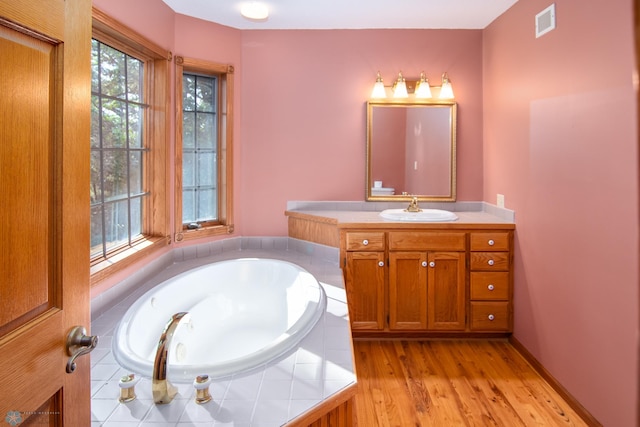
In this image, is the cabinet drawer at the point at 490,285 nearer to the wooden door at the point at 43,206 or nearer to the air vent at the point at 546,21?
the air vent at the point at 546,21

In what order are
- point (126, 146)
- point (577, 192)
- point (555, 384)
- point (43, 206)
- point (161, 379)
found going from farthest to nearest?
1. point (126, 146)
2. point (555, 384)
3. point (577, 192)
4. point (161, 379)
5. point (43, 206)

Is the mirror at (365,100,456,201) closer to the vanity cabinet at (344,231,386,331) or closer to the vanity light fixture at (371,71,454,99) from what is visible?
the vanity light fixture at (371,71,454,99)

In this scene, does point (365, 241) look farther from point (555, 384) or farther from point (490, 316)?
point (555, 384)

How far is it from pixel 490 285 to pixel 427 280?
0.43m

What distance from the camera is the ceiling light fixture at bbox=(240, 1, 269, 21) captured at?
9.95 ft

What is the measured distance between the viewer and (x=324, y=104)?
362 centimetres

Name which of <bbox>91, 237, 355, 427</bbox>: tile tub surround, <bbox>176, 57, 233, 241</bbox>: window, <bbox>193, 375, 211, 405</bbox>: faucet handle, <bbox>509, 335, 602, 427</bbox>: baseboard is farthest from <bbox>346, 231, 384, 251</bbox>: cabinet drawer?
<bbox>193, 375, 211, 405</bbox>: faucet handle

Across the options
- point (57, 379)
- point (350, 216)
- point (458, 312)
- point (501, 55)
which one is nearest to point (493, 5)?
point (501, 55)

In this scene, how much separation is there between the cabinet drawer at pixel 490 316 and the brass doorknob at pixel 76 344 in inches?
107

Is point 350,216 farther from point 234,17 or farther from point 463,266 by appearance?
point 234,17

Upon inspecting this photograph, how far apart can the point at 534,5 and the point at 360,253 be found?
6.19 feet

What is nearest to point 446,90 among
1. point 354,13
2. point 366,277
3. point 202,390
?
point 354,13

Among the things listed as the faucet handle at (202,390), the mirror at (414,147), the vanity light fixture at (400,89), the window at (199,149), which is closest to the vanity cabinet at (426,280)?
the mirror at (414,147)

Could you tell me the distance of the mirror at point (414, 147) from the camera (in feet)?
11.8
